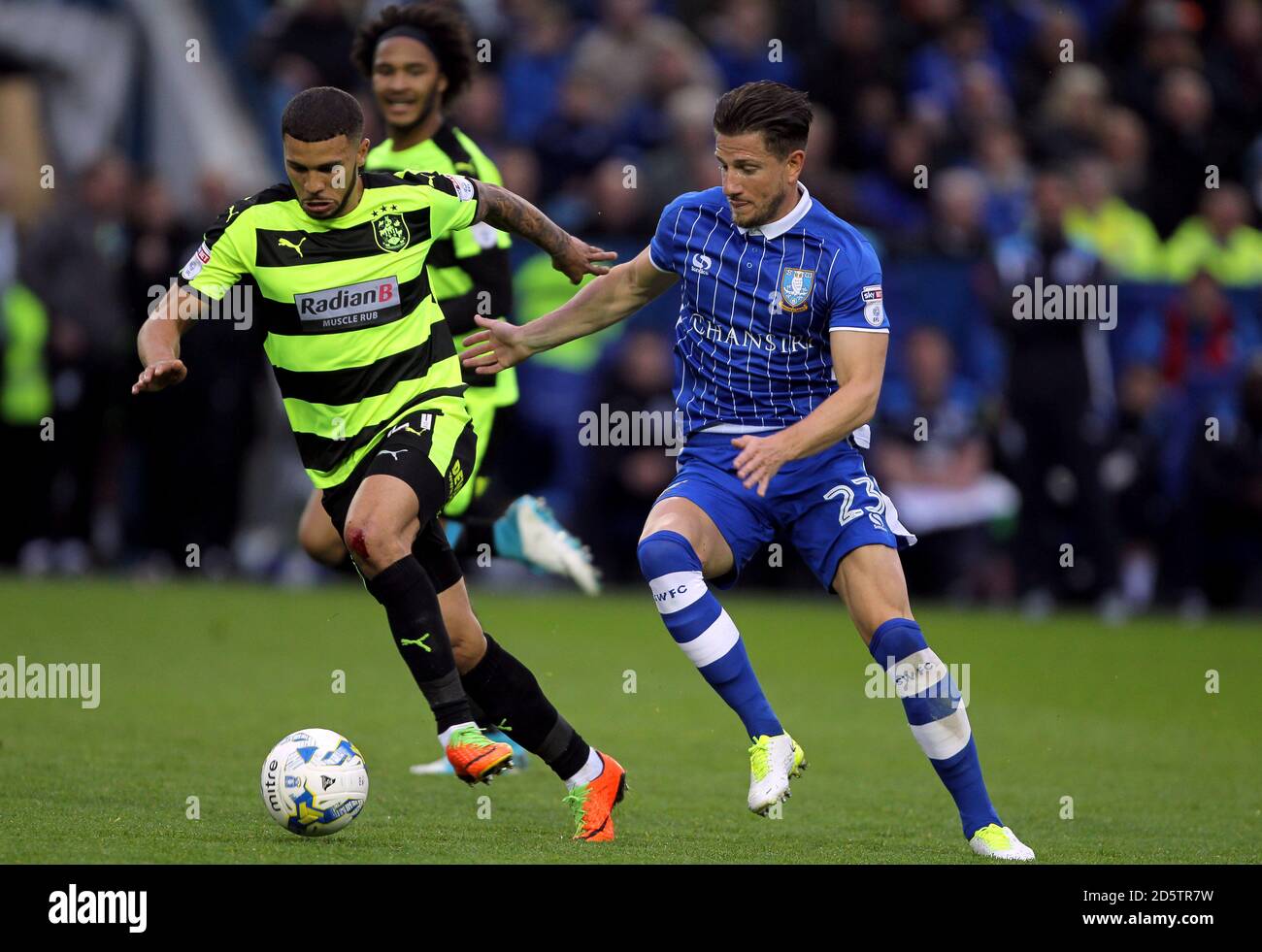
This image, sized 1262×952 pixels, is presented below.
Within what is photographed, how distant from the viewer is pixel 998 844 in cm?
626

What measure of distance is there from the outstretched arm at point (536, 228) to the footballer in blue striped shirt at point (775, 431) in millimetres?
400

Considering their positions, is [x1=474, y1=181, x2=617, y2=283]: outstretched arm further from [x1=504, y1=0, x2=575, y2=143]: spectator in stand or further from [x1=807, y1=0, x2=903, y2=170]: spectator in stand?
[x1=807, y1=0, x2=903, y2=170]: spectator in stand

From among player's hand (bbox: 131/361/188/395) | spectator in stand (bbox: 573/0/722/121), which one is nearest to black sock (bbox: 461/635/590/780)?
player's hand (bbox: 131/361/188/395)

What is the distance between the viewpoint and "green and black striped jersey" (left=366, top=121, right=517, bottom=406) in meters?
8.15

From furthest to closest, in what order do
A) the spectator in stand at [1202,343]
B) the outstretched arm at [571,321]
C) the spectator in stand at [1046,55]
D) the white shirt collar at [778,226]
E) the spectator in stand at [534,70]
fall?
the spectator in stand at [1046,55] < the spectator in stand at [534,70] < the spectator in stand at [1202,343] < the outstretched arm at [571,321] < the white shirt collar at [778,226]

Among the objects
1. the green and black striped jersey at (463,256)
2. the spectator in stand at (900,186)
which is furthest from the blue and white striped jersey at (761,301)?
the spectator in stand at (900,186)

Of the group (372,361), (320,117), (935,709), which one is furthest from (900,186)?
(935,709)

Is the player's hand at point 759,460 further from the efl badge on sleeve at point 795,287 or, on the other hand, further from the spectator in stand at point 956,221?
the spectator in stand at point 956,221

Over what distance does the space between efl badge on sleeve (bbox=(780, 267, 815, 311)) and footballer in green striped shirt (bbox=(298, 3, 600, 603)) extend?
5.90 ft

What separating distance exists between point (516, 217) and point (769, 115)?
3.95ft

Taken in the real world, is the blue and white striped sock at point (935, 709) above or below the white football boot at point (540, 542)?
below

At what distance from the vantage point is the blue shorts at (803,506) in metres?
6.49

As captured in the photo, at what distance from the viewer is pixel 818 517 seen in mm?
6562
